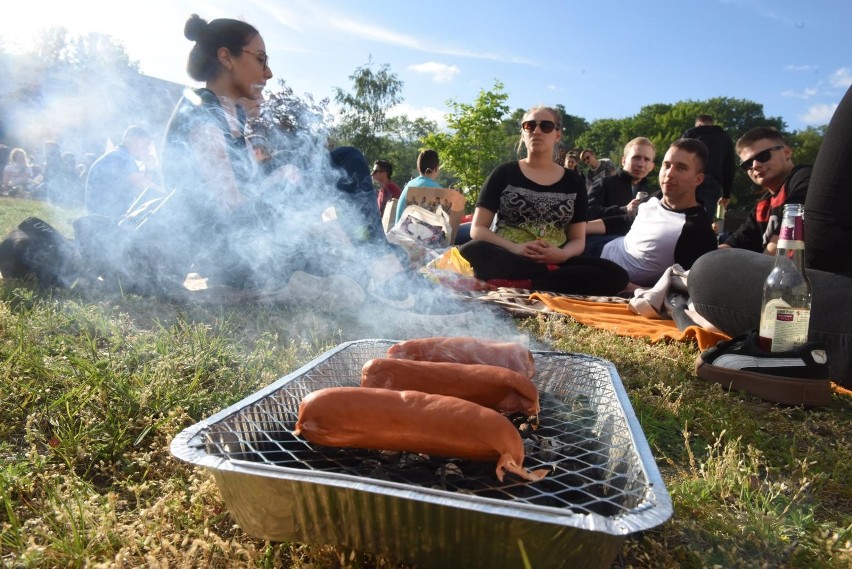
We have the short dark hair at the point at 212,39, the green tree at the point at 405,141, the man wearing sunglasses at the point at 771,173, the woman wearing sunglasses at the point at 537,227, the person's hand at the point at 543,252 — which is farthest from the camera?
the green tree at the point at 405,141

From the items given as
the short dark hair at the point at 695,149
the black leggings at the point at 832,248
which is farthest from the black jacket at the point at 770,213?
the black leggings at the point at 832,248

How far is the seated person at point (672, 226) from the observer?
5.33 metres

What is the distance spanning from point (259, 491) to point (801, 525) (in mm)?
1657

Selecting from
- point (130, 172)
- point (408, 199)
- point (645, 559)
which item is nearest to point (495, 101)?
point (408, 199)

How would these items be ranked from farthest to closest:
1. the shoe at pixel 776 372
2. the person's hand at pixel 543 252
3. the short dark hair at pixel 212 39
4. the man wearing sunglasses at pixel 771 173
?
1. the person's hand at pixel 543 252
2. the man wearing sunglasses at pixel 771 173
3. the short dark hair at pixel 212 39
4. the shoe at pixel 776 372

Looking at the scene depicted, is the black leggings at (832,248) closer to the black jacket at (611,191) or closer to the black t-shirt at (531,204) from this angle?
the black t-shirt at (531,204)

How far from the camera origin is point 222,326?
3400mm

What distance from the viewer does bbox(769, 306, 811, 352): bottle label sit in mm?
2898

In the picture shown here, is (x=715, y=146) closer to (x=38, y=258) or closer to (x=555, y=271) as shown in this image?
(x=555, y=271)

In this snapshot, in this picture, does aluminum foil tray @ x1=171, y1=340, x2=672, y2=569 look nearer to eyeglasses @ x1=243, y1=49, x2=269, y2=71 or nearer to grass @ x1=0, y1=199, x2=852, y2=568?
grass @ x1=0, y1=199, x2=852, y2=568

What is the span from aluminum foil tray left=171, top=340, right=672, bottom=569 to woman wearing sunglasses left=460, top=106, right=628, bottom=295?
3886 millimetres

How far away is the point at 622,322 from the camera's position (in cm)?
457

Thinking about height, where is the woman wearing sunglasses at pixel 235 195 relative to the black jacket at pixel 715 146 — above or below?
below

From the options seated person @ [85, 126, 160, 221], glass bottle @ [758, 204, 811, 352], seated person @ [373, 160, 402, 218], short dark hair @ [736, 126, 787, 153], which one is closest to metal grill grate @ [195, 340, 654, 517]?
glass bottle @ [758, 204, 811, 352]
